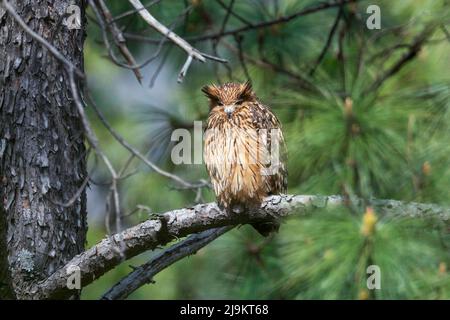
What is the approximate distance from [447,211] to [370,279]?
0.65 metres

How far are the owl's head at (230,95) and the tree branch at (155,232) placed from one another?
70 cm

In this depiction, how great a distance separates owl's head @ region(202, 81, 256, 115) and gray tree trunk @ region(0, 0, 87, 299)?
751 millimetres

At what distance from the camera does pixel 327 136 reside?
428 cm

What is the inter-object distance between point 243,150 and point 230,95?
11.7 inches

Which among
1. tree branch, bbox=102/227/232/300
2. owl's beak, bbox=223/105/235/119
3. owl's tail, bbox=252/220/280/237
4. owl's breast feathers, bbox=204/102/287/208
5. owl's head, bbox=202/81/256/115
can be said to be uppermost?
owl's head, bbox=202/81/256/115

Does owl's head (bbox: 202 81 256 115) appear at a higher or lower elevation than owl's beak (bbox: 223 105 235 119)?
higher

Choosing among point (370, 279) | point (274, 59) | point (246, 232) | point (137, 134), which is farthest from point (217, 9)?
point (370, 279)

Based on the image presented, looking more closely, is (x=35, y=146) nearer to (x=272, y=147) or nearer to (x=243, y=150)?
(x=243, y=150)

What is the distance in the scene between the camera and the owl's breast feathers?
352cm

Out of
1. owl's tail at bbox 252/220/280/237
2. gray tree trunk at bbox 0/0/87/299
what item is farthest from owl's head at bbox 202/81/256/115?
gray tree trunk at bbox 0/0/87/299

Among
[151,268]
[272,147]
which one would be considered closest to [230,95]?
[272,147]

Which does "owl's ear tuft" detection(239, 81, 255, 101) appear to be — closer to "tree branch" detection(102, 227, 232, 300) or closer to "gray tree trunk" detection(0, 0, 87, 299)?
"tree branch" detection(102, 227, 232, 300)

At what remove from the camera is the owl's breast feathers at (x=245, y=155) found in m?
3.52
